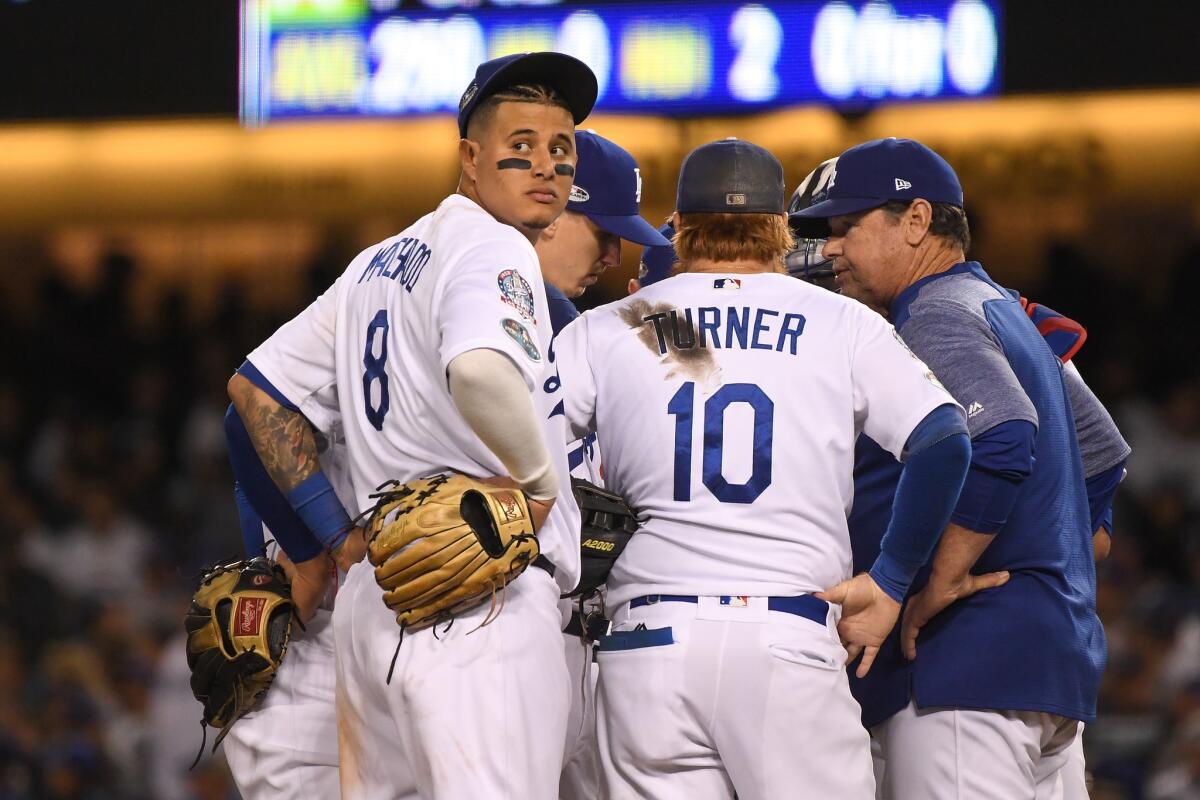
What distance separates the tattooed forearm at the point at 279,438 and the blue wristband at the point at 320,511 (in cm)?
2

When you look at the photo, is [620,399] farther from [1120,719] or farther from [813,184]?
[1120,719]

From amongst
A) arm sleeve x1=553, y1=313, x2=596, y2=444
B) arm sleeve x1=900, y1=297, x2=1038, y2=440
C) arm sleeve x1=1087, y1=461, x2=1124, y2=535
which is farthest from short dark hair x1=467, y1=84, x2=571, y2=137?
arm sleeve x1=1087, y1=461, x2=1124, y2=535

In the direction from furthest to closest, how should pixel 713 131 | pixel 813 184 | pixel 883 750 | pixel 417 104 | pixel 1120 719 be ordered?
pixel 713 131, pixel 417 104, pixel 1120 719, pixel 813 184, pixel 883 750

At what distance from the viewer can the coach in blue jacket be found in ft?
10.0

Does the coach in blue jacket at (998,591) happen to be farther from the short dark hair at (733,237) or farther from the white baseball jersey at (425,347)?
the white baseball jersey at (425,347)

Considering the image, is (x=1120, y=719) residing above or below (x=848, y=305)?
below

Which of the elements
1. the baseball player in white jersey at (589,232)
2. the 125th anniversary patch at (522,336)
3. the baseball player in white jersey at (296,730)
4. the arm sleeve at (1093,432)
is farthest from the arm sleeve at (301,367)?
the arm sleeve at (1093,432)

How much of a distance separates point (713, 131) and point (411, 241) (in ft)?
19.1

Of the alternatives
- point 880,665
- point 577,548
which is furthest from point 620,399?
point 880,665

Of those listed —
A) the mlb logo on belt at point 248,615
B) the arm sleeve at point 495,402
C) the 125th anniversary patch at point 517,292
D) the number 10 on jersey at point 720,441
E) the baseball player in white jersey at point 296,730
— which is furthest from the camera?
the baseball player in white jersey at point 296,730

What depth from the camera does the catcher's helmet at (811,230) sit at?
359cm

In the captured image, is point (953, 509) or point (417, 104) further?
point (417, 104)

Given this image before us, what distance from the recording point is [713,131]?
8.53m

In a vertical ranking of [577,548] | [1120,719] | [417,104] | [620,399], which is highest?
[417,104]
